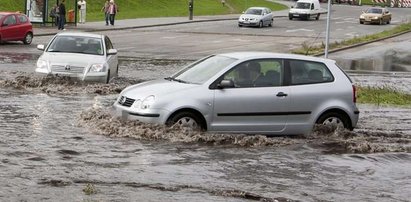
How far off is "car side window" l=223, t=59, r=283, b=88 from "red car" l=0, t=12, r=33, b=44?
997 inches

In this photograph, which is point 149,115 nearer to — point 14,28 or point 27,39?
point 14,28

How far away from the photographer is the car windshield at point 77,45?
19766mm

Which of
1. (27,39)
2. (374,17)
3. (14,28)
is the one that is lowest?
(27,39)

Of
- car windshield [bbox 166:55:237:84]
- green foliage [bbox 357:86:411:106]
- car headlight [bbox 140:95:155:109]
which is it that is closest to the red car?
green foliage [bbox 357:86:411:106]

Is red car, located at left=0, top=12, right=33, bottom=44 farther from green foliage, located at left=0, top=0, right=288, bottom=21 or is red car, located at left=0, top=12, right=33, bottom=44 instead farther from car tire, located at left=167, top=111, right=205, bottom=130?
car tire, located at left=167, top=111, right=205, bottom=130

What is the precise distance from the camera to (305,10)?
230 feet

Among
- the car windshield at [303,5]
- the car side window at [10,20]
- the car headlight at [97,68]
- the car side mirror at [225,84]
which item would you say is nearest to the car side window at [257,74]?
the car side mirror at [225,84]

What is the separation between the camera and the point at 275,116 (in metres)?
12.2

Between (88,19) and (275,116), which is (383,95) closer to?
(275,116)

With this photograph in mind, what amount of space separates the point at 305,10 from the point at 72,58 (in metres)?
53.2

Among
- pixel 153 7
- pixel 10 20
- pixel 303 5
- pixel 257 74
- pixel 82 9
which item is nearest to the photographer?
pixel 257 74

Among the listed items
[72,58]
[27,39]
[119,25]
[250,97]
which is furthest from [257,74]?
[119,25]

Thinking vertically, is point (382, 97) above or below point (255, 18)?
below

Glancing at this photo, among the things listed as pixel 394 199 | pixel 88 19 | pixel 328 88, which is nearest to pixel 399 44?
pixel 88 19
